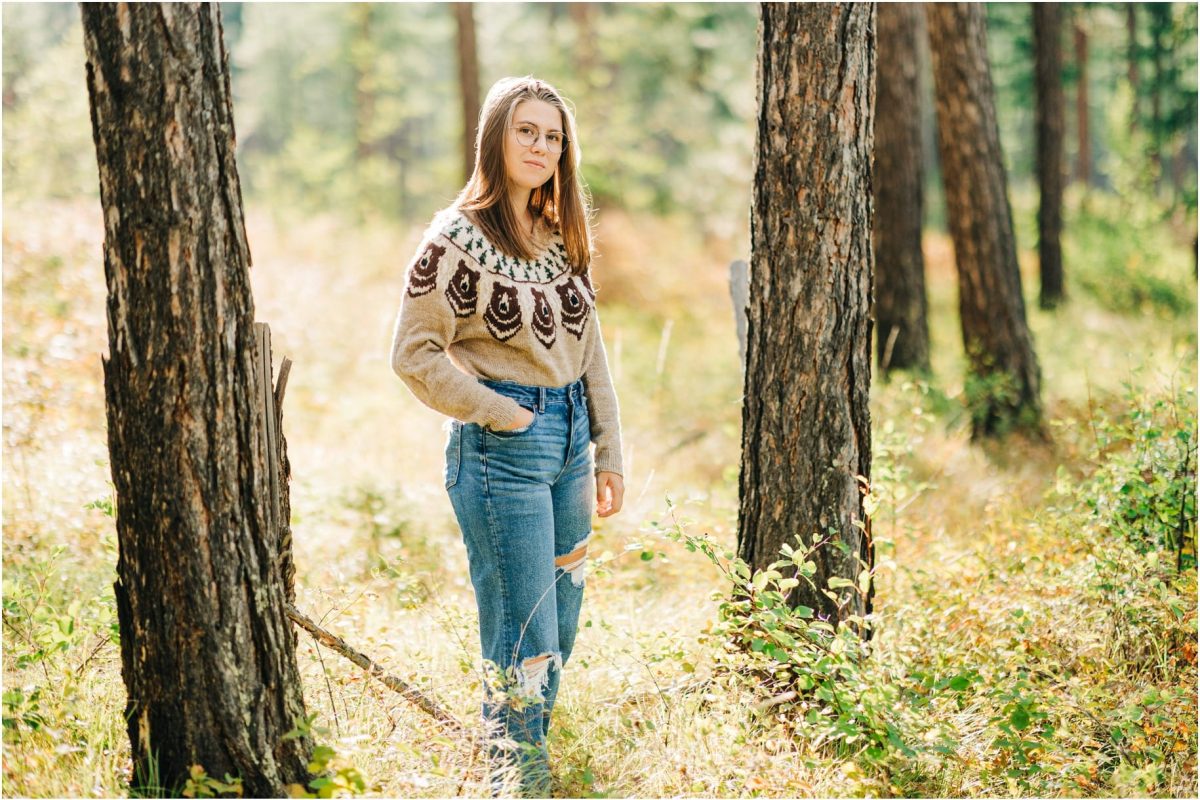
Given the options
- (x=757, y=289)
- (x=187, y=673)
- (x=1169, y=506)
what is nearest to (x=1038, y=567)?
(x=1169, y=506)

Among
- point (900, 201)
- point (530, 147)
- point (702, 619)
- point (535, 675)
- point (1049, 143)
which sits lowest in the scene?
point (702, 619)

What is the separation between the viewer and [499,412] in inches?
111

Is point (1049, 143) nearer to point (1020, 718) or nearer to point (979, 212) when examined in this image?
point (979, 212)

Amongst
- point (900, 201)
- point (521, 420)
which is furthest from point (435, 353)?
point (900, 201)

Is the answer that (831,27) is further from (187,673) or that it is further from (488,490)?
(187,673)

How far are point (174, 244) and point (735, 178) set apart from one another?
52.4 feet

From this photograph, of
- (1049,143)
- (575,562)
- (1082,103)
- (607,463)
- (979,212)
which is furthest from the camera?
(1082,103)

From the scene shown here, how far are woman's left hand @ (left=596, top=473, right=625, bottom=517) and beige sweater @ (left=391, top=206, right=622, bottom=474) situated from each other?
0.38 m

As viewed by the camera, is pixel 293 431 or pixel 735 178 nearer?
pixel 293 431

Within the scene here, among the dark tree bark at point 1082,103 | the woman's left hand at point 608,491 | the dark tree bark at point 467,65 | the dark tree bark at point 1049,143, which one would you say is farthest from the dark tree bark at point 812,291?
the dark tree bark at point 1082,103

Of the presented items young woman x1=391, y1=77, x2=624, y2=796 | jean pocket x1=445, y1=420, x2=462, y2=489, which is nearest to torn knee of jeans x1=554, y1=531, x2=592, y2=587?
young woman x1=391, y1=77, x2=624, y2=796

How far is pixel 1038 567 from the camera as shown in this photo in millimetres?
4121

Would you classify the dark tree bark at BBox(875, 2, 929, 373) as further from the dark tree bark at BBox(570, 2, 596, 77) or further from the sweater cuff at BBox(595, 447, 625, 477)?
the dark tree bark at BBox(570, 2, 596, 77)

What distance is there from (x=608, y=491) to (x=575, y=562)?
277 mm
